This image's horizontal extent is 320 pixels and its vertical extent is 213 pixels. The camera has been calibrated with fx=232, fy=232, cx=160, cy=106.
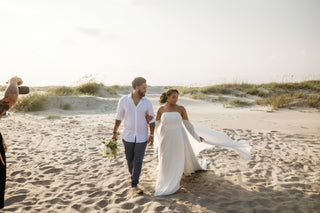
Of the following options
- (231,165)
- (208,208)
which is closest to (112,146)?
(208,208)

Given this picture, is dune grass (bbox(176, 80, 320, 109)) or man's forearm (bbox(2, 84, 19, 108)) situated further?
dune grass (bbox(176, 80, 320, 109))

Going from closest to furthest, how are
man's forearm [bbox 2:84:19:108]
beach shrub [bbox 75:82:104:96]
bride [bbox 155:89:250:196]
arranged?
1. man's forearm [bbox 2:84:19:108]
2. bride [bbox 155:89:250:196]
3. beach shrub [bbox 75:82:104:96]

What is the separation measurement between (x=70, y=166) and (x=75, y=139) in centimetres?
293

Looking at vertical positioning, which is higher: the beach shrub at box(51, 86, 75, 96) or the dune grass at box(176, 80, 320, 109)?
the dune grass at box(176, 80, 320, 109)

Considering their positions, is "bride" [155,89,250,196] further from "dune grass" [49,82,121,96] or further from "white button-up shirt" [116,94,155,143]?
"dune grass" [49,82,121,96]

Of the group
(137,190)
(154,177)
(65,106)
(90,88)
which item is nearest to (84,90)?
(90,88)

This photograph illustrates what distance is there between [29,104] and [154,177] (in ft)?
44.7

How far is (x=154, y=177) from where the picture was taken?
5297 millimetres

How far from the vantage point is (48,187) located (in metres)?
4.80

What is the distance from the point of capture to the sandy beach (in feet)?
13.3

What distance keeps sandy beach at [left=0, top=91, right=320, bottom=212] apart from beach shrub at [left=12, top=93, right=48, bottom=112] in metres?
6.15

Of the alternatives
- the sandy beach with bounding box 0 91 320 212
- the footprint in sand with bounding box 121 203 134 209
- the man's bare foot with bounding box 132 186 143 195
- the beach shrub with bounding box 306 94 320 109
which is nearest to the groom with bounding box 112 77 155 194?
the man's bare foot with bounding box 132 186 143 195

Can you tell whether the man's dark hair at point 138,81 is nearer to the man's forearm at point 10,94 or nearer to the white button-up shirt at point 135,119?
the white button-up shirt at point 135,119

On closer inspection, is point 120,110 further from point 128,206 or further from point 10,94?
point 10,94
